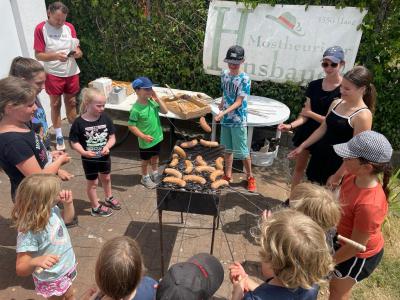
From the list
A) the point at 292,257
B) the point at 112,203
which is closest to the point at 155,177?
the point at 112,203

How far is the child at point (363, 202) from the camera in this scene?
7.07 feet

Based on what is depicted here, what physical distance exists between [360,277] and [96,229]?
9.66 ft

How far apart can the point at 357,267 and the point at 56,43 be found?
4.99 metres

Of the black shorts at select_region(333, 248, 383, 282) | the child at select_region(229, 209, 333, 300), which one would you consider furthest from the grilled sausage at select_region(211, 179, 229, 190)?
the child at select_region(229, 209, 333, 300)

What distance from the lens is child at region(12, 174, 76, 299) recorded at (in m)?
2.22

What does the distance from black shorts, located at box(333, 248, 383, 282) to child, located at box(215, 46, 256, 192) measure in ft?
7.38

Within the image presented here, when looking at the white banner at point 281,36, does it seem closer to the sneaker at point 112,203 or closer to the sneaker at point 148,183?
the sneaker at point 148,183

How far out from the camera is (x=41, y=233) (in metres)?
2.37

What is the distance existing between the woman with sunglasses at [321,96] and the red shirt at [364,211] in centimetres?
142

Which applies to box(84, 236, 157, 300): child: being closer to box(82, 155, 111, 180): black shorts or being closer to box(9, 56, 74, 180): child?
box(9, 56, 74, 180): child

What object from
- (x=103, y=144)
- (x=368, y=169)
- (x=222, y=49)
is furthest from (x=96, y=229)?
(x=222, y=49)

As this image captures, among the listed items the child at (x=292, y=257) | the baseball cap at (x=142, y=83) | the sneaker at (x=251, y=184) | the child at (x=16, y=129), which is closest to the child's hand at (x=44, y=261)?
the child at (x=16, y=129)

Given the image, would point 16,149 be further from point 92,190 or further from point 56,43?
point 56,43

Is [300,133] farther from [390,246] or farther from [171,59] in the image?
[171,59]
